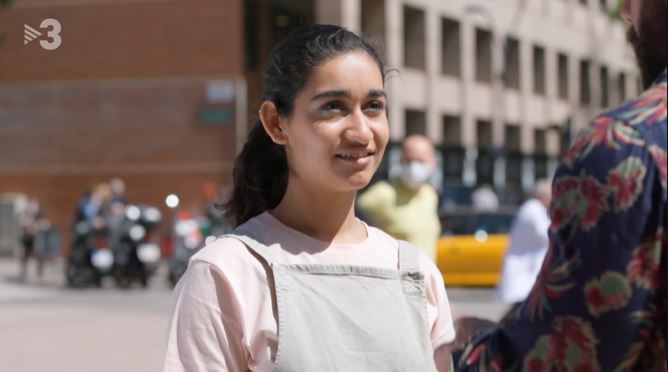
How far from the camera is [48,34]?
12.2 ft

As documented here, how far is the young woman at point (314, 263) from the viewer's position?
271 cm

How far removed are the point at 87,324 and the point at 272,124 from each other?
13378mm

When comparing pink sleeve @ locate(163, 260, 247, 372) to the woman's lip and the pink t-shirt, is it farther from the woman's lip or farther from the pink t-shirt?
the woman's lip

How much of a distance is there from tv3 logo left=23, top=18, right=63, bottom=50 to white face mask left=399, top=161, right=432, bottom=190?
4.89 m

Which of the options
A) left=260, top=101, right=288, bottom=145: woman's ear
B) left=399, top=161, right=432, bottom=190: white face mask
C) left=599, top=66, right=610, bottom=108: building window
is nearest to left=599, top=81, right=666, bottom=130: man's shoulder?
left=260, top=101, right=288, bottom=145: woman's ear

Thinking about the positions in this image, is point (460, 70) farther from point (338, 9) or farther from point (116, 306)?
point (116, 306)

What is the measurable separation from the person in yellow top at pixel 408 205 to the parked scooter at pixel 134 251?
13795 millimetres

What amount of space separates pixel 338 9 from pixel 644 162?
3585cm

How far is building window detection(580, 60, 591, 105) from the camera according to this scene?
5931cm

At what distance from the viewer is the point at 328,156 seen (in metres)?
2.88

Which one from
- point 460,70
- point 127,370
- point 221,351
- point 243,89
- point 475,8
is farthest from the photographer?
point 460,70

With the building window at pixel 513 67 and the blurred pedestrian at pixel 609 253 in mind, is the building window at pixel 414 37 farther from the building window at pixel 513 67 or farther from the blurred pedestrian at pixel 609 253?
the blurred pedestrian at pixel 609 253

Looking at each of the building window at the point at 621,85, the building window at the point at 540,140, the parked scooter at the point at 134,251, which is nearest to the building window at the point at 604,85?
the building window at the point at 621,85

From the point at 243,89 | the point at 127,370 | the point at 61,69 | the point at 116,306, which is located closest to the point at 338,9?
the point at 243,89
